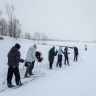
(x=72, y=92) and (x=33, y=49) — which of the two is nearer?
(x=72, y=92)

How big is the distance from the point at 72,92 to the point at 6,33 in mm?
86413

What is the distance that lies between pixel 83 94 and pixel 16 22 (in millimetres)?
56383

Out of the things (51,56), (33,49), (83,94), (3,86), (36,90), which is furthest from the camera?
(51,56)

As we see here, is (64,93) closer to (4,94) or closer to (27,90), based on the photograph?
(27,90)

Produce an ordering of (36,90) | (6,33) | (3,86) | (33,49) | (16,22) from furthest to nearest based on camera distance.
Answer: (6,33) → (16,22) → (33,49) → (3,86) → (36,90)

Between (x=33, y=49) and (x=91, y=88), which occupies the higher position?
(x=33, y=49)

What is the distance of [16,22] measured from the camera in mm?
56781

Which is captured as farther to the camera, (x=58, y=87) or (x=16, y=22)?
(x=16, y=22)

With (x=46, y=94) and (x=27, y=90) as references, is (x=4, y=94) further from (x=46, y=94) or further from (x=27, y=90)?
(x=46, y=94)

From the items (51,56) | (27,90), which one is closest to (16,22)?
(51,56)

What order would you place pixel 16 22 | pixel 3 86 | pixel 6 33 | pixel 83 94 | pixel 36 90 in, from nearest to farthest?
pixel 83 94 < pixel 36 90 < pixel 3 86 < pixel 16 22 < pixel 6 33

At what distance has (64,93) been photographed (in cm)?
436

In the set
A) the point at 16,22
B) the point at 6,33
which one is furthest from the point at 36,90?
the point at 6,33

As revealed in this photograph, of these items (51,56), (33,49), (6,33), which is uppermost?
(6,33)
